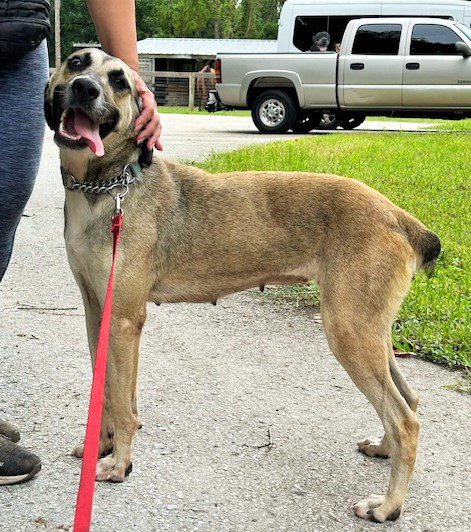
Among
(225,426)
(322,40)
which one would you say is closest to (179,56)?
(322,40)

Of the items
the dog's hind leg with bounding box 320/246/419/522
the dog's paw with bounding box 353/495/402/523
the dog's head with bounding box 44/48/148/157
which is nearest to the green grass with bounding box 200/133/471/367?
the dog's hind leg with bounding box 320/246/419/522

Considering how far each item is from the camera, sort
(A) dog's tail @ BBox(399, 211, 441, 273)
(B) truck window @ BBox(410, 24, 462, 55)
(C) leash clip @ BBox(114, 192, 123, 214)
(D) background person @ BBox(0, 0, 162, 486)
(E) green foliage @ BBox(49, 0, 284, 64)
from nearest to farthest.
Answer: (D) background person @ BBox(0, 0, 162, 486) < (C) leash clip @ BBox(114, 192, 123, 214) < (A) dog's tail @ BBox(399, 211, 441, 273) < (B) truck window @ BBox(410, 24, 462, 55) < (E) green foliage @ BBox(49, 0, 284, 64)

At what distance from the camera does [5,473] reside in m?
3.29

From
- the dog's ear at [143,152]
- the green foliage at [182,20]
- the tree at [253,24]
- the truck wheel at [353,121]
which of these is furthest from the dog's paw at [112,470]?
the tree at [253,24]

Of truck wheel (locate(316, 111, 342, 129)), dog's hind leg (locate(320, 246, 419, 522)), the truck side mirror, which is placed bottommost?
truck wheel (locate(316, 111, 342, 129))

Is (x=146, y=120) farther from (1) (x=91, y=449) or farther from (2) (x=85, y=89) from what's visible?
(1) (x=91, y=449)

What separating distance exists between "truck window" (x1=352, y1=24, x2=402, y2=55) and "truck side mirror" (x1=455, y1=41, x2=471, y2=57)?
1.29 metres

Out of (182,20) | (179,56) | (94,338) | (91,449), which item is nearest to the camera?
(91,449)

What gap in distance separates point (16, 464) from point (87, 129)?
1283 mm

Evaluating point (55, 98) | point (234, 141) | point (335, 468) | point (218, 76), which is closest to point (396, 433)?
point (335, 468)

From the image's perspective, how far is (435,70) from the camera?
61.7 feet

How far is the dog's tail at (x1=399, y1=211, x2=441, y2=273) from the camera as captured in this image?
11.4 ft

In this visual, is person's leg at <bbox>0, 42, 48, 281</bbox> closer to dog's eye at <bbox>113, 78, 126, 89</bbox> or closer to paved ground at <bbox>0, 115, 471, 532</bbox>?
dog's eye at <bbox>113, 78, 126, 89</bbox>

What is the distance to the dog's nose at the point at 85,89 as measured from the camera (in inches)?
122
